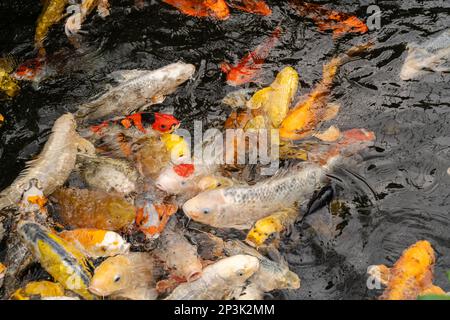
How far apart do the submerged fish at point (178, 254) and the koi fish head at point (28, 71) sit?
8.39 ft

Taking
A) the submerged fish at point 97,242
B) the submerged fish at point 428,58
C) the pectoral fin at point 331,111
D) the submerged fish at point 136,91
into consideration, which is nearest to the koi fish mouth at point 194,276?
the submerged fish at point 97,242

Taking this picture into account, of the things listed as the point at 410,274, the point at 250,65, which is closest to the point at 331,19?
the point at 250,65

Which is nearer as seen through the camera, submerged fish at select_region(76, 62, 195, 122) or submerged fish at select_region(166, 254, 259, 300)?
submerged fish at select_region(166, 254, 259, 300)

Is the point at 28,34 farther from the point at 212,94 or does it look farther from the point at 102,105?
the point at 212,94

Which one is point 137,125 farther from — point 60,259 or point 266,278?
point 266,278

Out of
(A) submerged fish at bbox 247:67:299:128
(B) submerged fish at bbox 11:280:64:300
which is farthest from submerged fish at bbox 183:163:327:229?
(B) submerged fish at bbox 11:280:64:300

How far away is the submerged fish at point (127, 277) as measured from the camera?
3799 millimetres

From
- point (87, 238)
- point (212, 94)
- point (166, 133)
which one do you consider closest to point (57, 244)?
point (87, 238)

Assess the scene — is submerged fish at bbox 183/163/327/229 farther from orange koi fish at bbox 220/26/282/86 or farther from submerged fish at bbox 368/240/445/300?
orange koi fish at bbox 220/26/282/86

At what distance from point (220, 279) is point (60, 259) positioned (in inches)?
50.4

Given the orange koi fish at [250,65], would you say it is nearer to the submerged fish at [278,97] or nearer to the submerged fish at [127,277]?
the submerged fish at [278,97]

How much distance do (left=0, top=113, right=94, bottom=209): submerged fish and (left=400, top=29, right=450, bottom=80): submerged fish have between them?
3.55 metres

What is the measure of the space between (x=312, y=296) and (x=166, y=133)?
2129 mm

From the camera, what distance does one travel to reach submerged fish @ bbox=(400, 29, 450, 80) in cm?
532
